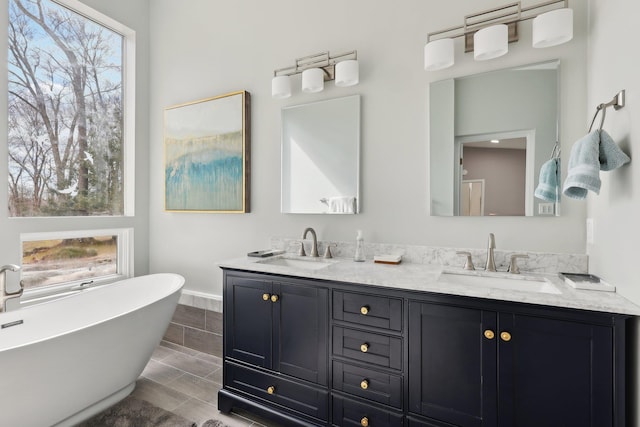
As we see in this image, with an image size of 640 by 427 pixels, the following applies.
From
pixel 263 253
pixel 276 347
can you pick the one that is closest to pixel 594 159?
pixel 276 347

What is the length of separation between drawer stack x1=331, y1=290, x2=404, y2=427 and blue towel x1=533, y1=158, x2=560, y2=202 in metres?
0.93

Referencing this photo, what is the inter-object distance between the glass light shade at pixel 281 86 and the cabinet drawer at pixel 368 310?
5.00 ft

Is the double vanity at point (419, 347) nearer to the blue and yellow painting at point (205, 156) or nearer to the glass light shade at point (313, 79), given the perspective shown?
the blue and yellow painting at point (205, 156)

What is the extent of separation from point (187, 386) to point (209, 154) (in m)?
1.83

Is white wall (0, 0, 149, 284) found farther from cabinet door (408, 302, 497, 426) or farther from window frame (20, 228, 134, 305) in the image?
cabinet door (408, 302, 497, 426)

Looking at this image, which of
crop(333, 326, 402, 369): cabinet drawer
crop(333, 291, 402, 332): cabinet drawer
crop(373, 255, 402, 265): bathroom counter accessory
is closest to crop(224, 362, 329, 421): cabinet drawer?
crop(333, 326, 402, 369): cabinet drawer

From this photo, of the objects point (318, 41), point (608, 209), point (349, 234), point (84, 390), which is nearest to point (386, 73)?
point (318, 41)

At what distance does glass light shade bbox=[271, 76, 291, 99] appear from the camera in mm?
2361

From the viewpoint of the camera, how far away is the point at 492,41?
1.68 metres

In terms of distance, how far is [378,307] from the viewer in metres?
1.57

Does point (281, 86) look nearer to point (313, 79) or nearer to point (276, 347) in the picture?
point (313, 79)

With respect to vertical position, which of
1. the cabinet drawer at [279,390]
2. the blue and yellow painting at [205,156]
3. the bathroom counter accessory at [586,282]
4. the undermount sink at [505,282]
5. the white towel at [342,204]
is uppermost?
the blue and yellow painting at [205,156]

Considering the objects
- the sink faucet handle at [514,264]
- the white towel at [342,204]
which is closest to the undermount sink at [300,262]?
the white towel at [342,204]

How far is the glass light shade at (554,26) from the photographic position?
1.54 meters
